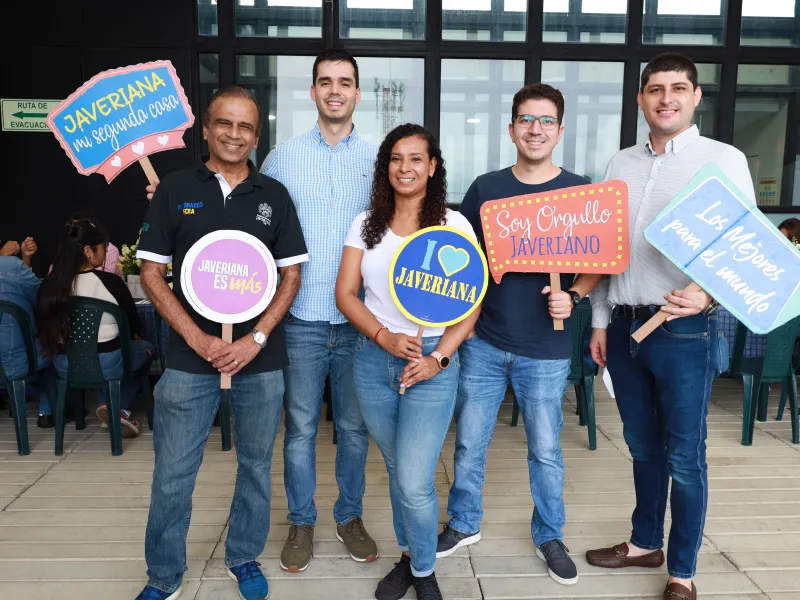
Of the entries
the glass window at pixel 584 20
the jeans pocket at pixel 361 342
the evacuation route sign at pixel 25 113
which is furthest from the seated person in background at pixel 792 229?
the evacuation route sign at pixel 25 113

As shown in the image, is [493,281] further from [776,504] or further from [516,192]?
[776,504]

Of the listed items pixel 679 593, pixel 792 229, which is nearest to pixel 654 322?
pixel 679 593

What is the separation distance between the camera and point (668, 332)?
1744 millimetres

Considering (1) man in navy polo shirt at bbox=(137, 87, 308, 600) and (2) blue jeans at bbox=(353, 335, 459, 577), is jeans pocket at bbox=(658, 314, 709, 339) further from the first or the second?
(1) man in navy polo shirt at bbox=(137, 87, 308, 600)

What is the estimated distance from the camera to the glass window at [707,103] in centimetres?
582

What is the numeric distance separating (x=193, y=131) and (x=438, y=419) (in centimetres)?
458

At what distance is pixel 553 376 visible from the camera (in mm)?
1904

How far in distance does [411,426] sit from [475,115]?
4688 millimetres

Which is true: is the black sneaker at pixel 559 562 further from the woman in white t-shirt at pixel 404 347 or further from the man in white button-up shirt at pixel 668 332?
the woman in white t-shirt at pixel 404 347

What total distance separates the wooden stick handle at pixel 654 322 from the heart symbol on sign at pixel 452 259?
53 cm

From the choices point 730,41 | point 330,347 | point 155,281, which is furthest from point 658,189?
point 730,41

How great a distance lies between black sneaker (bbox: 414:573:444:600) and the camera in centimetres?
177

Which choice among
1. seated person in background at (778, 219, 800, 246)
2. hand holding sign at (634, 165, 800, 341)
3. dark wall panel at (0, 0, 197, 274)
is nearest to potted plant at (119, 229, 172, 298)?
dark wall panel at (0, 0, 197, 274)

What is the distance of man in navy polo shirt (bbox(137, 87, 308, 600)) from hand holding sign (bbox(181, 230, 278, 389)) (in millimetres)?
34
